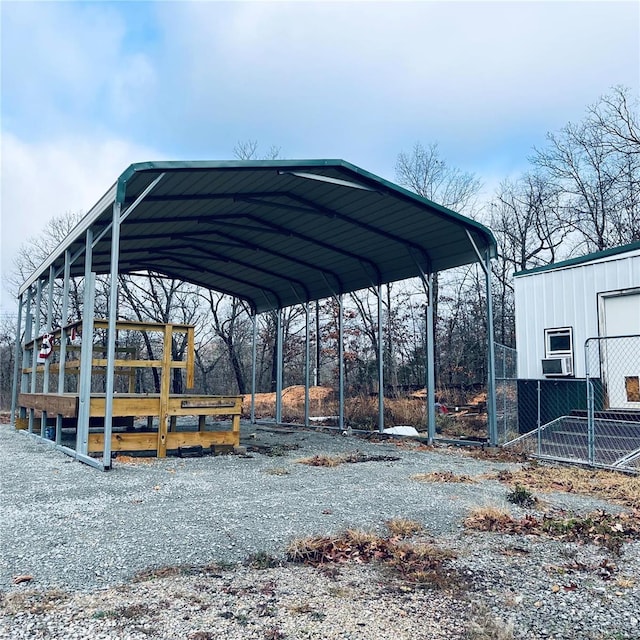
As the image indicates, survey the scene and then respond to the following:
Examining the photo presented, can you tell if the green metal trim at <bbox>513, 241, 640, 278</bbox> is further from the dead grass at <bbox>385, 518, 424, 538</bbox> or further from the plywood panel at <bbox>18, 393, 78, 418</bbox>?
the plywood panel at <bbox>18, 393, 78, 418</bbox>

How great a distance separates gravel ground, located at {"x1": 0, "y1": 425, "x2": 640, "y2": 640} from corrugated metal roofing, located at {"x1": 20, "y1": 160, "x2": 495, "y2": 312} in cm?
390

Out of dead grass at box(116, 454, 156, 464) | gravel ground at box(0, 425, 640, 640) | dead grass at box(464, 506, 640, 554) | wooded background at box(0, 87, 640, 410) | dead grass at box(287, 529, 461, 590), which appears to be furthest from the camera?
wooded background at box(0, 87, 640, 410)

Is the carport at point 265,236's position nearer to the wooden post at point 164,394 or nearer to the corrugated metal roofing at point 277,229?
the corrugated metal roofing at point 277,229

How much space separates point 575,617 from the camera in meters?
2.78

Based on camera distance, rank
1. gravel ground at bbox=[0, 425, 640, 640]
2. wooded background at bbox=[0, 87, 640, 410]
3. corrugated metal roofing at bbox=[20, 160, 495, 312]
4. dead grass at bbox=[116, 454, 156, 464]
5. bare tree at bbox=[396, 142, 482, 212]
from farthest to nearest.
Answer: bare tree at bbox=[396, 142, 482, 212], wooded background at bbox=[0, 87, 640, 410], corrugated metal roofing at bbox=[20, 160, 495, 312], dead grass at bbox=[116, 454, 156, 464], gravel ground at bbox=[0, 425, 640, 640]

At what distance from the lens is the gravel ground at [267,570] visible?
2.66m

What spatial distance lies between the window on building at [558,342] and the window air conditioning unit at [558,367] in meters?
0.14

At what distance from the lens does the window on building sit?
9.95 meters

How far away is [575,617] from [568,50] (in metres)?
15.5

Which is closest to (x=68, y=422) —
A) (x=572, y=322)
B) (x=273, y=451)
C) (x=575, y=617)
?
(x=273, y=451)

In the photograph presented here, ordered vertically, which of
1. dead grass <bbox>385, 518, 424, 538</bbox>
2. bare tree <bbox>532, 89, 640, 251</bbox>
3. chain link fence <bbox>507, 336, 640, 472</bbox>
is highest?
bare tree <bbox>532, 89, 640, 251</bbox>

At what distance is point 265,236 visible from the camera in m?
11.2

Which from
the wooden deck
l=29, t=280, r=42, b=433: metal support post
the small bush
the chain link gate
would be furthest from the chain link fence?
l=29, t=280, r=42, b=433: metal support post

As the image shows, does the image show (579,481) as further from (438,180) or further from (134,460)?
(438,180)
